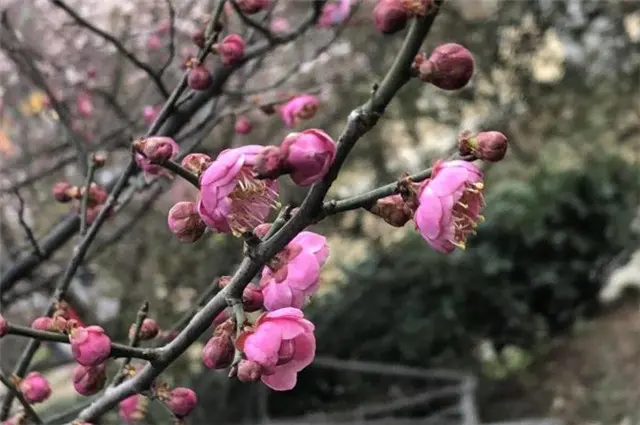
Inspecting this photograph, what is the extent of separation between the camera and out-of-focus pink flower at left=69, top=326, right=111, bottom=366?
1.82ft

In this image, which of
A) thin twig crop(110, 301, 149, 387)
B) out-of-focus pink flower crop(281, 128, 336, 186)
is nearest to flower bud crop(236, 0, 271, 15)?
thin twig crop(110, 301, 149, 387)

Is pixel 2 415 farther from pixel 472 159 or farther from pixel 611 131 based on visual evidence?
pixel 611 131

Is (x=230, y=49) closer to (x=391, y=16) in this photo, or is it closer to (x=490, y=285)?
(x=391, y=16)

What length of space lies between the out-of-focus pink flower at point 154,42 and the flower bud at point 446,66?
1.73 metres

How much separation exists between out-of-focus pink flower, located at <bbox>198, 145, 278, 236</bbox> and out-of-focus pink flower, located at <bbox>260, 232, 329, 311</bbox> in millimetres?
30

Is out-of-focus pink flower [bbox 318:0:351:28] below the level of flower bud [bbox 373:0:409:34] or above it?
above

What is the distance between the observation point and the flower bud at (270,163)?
0.45m

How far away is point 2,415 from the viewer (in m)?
0.79

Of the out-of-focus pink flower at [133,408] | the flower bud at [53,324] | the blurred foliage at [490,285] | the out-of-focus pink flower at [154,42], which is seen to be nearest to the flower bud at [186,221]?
the flower bud at [53,324]

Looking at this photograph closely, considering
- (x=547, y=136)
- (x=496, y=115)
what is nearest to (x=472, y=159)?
(x=496, y=115)

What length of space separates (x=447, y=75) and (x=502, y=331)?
293 centimetres

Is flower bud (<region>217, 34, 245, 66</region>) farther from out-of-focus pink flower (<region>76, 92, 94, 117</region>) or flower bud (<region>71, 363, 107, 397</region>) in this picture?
out-of-focus pink flower (<region>76, 92, 94, 117</region>)

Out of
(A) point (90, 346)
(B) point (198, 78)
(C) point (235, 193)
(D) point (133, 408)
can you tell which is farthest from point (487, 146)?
(D) point (133, 408)

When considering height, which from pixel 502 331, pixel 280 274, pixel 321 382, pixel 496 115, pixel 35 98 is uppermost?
pixel 496 115
